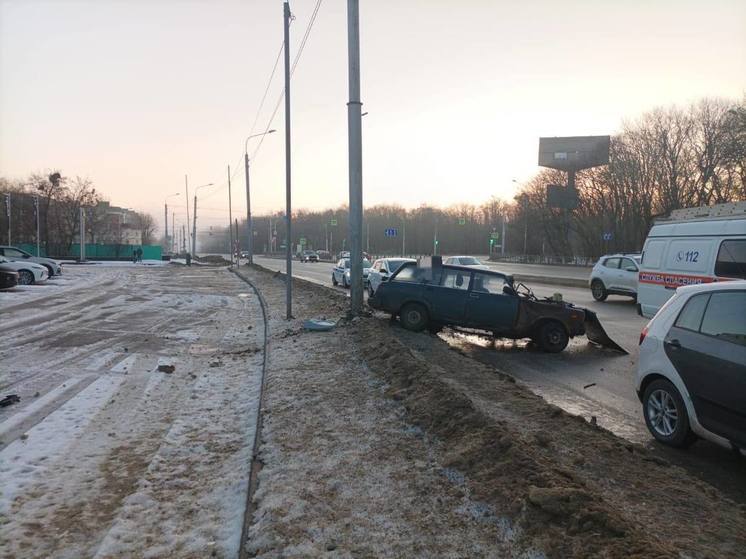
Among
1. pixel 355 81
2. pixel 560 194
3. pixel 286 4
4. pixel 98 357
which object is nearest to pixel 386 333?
pixel 98 357

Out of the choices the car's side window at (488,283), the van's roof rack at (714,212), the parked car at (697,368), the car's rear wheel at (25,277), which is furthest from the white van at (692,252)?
the car's rear wheel at (25,277)

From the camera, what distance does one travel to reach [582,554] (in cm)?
273

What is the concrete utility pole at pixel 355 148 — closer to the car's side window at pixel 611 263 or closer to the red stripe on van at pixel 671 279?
the red stripe on van at pixel 671 279

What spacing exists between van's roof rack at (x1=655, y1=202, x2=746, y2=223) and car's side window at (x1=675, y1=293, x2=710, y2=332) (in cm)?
671

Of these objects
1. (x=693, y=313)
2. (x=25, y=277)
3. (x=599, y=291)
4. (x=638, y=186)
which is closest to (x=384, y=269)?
(x=599, y=291)

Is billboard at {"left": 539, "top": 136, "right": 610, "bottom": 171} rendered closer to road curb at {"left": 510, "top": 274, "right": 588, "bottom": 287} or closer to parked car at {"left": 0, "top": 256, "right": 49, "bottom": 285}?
road curb at {"left": 510, "top": 274, "right": 588, "bottom": 287}

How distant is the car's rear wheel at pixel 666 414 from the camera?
193 inches

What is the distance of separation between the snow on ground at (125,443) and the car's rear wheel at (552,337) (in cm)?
540

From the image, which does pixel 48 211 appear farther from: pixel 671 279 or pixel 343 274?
pixel 671 279

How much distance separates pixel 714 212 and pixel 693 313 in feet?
25.0

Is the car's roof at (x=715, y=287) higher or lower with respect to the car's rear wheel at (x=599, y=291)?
higher

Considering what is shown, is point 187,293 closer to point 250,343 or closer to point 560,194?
point 250,343

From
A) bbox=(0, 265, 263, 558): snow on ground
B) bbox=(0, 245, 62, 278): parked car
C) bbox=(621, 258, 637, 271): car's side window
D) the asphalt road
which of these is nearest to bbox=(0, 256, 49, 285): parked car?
bbox=(0, 245, 62, 278): parked car

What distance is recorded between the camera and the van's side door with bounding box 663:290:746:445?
166 inches
